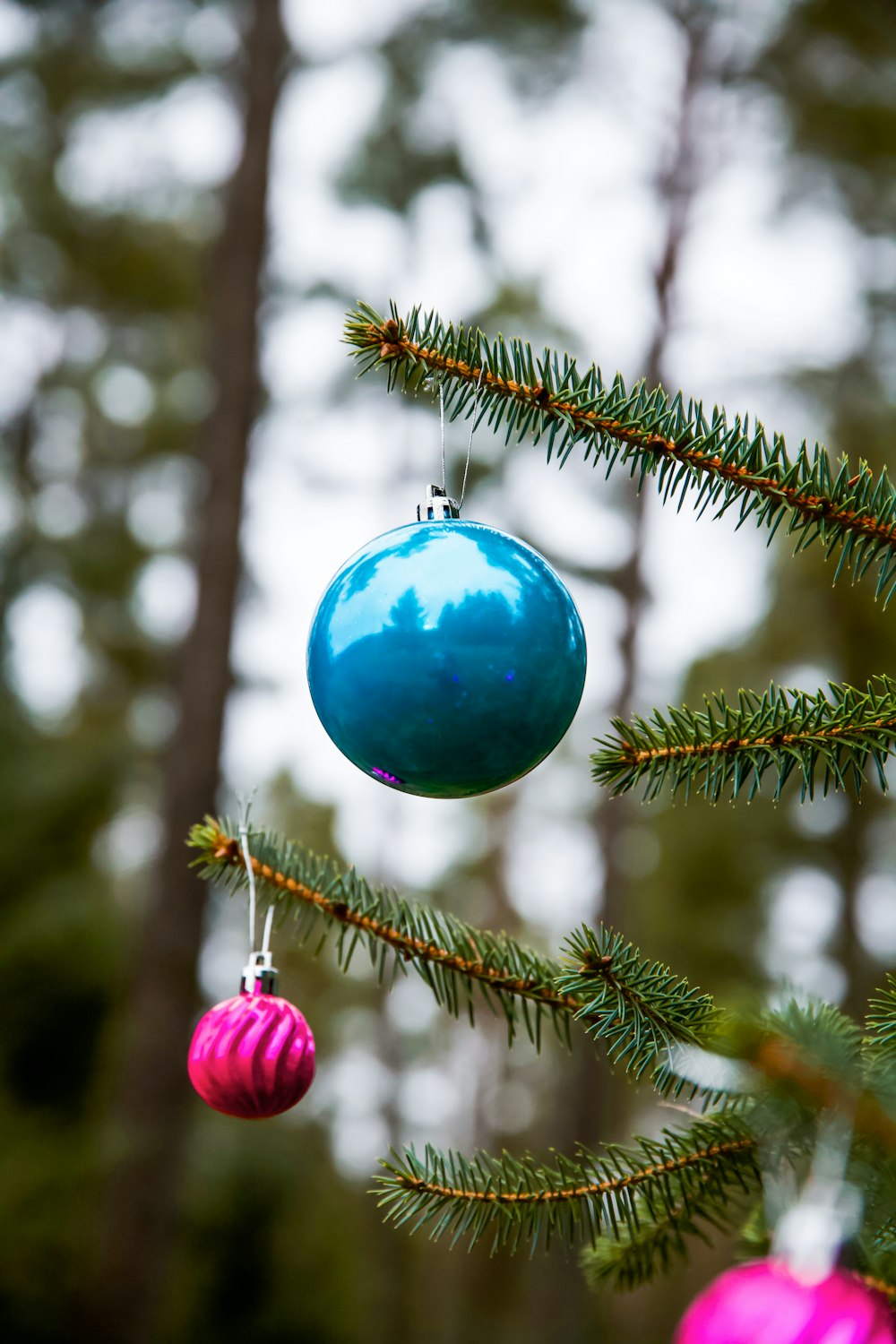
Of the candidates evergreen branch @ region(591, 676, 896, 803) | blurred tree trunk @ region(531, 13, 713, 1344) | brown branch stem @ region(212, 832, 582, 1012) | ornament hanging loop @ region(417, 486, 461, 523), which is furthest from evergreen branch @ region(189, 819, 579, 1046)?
blurred tree trunk @ region(531, 13, 713, 1344)

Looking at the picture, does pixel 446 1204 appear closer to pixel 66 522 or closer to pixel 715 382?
pixel 715 382

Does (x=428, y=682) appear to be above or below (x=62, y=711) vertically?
below

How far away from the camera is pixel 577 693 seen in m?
1.05

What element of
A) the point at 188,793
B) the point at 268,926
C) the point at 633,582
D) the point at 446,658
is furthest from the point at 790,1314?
the point at 633,582

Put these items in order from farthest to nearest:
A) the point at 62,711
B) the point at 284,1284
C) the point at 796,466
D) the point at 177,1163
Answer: the point at 62,711
the point at 284,1284
the point at 177,1163
the point at 796,466

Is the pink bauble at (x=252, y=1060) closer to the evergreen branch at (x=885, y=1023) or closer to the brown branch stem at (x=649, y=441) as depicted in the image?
the evergreen branch at (x=885, y=1023)

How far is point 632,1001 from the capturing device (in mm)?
873

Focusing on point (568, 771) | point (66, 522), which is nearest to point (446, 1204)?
point (66, 522)

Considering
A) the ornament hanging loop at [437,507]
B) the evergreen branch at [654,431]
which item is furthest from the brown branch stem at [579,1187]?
the ornament hanging loop at [437,507]

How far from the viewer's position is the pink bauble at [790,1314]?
0.55m

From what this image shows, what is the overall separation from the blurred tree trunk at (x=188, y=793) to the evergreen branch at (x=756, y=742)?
12.3 feet

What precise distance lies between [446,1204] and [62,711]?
25.3 feet

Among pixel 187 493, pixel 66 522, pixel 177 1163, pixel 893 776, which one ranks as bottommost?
pixel 177 1163

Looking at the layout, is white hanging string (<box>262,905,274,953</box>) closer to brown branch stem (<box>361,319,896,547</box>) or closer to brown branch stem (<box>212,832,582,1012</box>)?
brown branch stem (<box>212,832,582,1012</box>)
